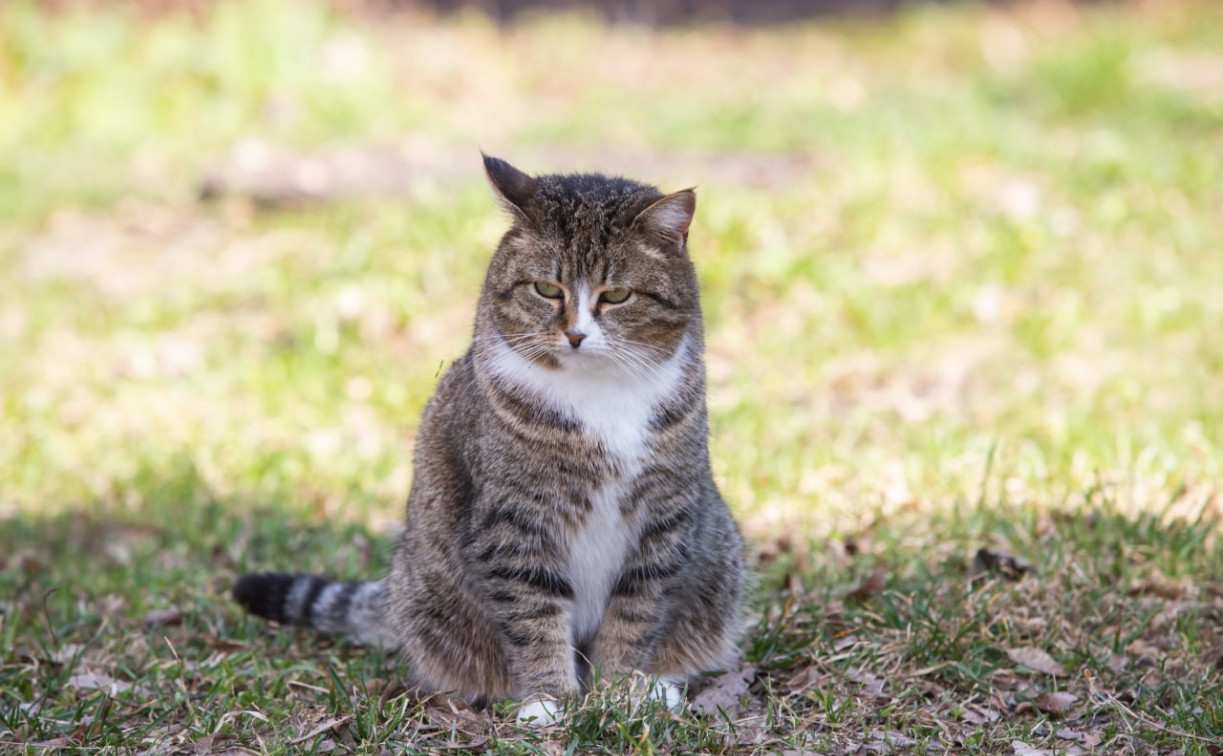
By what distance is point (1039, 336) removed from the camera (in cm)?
576

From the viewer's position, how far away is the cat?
2.94 metres

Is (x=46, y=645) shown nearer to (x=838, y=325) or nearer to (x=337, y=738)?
(x=337, y=738)

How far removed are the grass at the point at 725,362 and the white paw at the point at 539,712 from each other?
61mm

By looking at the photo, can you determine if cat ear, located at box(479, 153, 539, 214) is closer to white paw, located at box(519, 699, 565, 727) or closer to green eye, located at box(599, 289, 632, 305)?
green eye, located at box(599, 289, 632, 305)

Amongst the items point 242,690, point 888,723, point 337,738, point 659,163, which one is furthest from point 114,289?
point 888,723

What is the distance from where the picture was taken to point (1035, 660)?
3.18m

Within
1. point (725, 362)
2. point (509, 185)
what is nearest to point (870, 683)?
point (509, 185)

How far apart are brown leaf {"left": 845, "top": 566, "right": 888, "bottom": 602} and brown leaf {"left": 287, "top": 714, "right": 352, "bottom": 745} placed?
1.48 metres

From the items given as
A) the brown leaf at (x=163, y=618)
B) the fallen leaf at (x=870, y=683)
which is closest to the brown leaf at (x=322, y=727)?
the brown leaf at (x=163, y=618)

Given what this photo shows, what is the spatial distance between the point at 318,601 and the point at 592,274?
1342 mm

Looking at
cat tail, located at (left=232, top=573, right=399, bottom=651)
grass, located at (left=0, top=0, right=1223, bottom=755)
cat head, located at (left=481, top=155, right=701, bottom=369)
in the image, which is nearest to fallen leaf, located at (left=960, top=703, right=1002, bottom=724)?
grass, located at (left=0, top=0, right=1223, bottom=755)

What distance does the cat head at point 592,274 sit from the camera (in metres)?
2.92

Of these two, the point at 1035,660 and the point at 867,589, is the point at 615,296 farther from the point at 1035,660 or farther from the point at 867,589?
the point at 1035,660

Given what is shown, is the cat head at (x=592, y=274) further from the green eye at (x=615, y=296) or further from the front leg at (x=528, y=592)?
the front leg at (x=528, y=592)
